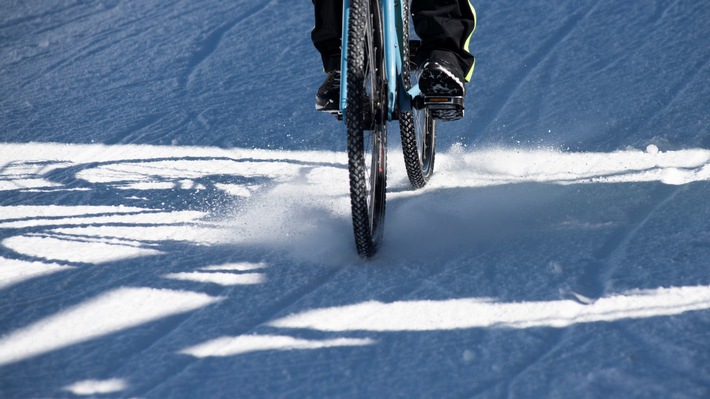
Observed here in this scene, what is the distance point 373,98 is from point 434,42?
56 centimetres

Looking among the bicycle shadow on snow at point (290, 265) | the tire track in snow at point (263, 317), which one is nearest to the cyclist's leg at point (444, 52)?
the bicycle shadow on snow at point (290, 265)

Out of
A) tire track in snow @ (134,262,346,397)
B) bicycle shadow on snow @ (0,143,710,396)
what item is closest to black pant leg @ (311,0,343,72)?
bicycle shadow on snow @ (0,143,710,396)

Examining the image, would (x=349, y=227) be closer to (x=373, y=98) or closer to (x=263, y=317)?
(x=373, y=98)

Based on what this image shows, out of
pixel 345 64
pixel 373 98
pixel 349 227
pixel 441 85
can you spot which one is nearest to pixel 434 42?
pixel 441 85

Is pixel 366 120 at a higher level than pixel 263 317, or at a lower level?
higher

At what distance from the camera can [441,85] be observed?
353 centimetres

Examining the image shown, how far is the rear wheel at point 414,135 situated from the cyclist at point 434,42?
0.08 meters

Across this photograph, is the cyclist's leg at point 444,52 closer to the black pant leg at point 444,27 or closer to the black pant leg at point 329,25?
the black pant leg at point 444,27

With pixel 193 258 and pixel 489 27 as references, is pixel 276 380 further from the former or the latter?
pixel 489 27

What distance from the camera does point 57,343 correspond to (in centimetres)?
293

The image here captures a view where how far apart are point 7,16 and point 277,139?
447 centimetres

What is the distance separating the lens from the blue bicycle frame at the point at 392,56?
304 centimetres

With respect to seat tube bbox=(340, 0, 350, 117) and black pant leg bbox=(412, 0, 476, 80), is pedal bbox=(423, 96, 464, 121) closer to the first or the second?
black pant leg bbox=(412, 0, 476, 80)

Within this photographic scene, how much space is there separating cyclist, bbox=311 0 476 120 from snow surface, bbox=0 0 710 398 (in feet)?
2.16
